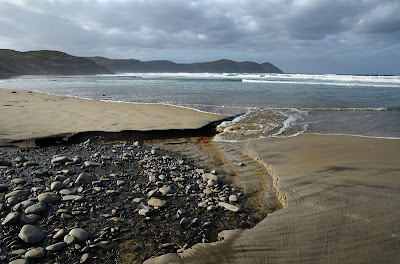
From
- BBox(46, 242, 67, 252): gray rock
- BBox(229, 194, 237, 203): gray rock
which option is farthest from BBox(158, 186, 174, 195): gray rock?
BBox(46, 242, 67, 252): gray rock

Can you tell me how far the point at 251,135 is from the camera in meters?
7.41

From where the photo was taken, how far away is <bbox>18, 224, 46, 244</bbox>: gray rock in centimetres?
278

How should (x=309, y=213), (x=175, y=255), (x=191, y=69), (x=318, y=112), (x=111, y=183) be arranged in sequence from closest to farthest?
(x=175, y=255), (x=309, y=213), (x=111, y=183), (x=318, y=112), (x=191, y=69)

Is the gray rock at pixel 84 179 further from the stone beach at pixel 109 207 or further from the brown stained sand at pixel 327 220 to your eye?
the brown stained sand at pixel 327 220

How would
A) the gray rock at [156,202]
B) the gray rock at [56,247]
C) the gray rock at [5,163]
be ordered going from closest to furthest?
1. the gray rock at [56,247]
2. the gray rock at [156,202]
3. the gray rock at [5,163]

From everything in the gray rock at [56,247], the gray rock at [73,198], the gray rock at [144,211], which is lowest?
the gray rock at [56,247]

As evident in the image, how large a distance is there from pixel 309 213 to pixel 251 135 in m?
4.23

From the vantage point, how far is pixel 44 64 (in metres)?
85.4

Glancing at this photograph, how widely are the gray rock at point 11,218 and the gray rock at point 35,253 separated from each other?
2.10 feet

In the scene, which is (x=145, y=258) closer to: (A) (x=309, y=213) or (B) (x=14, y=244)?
(B) (x=14, y=244)

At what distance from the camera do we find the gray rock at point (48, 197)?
3.55 m

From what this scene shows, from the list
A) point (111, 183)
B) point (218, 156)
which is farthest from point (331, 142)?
point (111, 183)

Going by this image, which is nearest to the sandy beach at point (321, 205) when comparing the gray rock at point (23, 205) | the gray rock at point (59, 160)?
the gray rock at point (59, 160)

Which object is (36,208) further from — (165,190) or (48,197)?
(165,190)
